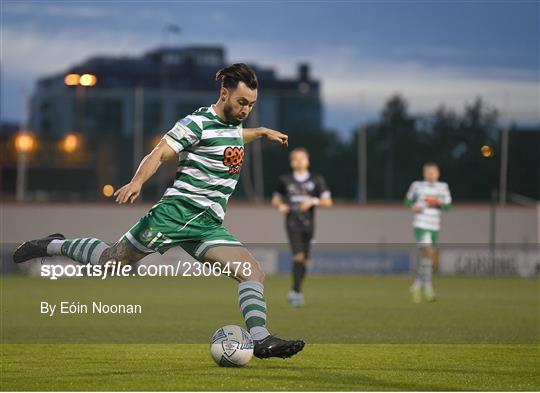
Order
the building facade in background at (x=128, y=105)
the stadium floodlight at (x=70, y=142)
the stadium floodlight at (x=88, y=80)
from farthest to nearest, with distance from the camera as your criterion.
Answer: the stadium floodlight at (x=70, y=142) < the building facade in background at (x=128, y=105) < the stadium floodlight at (x=88, y=80)

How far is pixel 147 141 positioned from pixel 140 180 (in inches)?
1010

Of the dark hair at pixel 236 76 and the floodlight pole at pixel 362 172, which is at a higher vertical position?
the dark hair at pixel 236 76

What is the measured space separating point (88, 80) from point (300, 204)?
15.6 meters

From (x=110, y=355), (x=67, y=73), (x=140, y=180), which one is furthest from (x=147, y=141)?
(x=140, y=180)

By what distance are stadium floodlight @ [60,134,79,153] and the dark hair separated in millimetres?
25596

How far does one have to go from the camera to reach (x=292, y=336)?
12820 millimetres

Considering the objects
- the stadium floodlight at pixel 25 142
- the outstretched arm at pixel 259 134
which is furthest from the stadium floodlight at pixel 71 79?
the outstretched arm at pixel 259 134

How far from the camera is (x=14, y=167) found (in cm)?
3322

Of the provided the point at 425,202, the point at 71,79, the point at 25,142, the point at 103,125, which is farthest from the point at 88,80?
the point at 425,202

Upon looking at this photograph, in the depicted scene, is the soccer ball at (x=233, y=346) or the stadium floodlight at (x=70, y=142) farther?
the stadium floodlight at (x=70, y=142)

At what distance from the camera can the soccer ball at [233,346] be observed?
30.0 feet

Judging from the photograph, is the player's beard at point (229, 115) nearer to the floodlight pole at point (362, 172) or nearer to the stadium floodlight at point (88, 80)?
the stadium floodlight at point (88, 80)

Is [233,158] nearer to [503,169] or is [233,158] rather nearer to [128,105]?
[128,105]

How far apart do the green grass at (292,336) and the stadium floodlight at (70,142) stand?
12.0 metres
